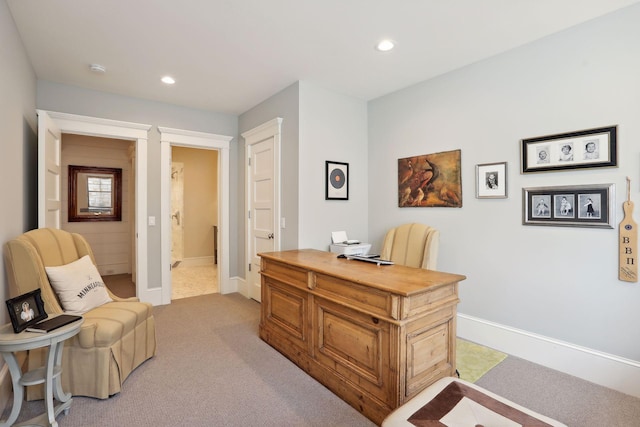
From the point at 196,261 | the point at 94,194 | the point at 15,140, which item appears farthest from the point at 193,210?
→ the point at 15,140

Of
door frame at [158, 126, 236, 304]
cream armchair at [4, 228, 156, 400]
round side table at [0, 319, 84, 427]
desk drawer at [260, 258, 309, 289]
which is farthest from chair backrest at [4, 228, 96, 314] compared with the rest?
door frame at [158, 126, 236, 304]

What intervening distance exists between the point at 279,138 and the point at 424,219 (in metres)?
1.92

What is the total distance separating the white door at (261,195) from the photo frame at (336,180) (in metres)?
0.60

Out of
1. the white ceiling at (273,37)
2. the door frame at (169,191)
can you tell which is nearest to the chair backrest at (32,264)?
the white ceiling at (273,37)

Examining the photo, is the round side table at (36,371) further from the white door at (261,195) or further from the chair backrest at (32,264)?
→ the white door at (261,195)

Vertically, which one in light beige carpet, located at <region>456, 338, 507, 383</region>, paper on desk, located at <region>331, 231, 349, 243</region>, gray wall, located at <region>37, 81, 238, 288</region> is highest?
gray wall, located at <region>37, 81, 238, 288</region>

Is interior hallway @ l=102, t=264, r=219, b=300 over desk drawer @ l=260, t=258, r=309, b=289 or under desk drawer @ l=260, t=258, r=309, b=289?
under

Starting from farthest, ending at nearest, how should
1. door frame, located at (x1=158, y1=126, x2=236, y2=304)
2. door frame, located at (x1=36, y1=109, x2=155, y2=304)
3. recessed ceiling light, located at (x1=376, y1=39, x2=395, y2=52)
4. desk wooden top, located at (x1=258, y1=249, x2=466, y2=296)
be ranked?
door frame, located at (x1=158, y1=126, x2=236, y2=304) < door frame, located at (x1=36, y1=109, x2=155, y2=304) < recessed ceiling light, located at (x1=376, y1=39, x2=395, y2=52) < desk wooden top, located at (x1=258, y1=249, x2=466, y2=296)

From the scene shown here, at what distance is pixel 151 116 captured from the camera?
409cm

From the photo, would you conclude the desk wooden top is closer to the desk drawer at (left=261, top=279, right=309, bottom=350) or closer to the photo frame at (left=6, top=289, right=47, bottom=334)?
the desk drawer at (left=261, top=279, right=309, bottom=350)

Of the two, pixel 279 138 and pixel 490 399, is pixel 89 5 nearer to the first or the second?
pixel 279 138

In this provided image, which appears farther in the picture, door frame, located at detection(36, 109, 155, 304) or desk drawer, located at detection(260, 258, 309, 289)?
door frame, located at detection(36, 109, 155, 304)

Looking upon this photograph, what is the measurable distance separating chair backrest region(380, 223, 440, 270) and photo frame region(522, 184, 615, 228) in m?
0.78

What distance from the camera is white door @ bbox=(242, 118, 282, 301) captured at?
378 cm
